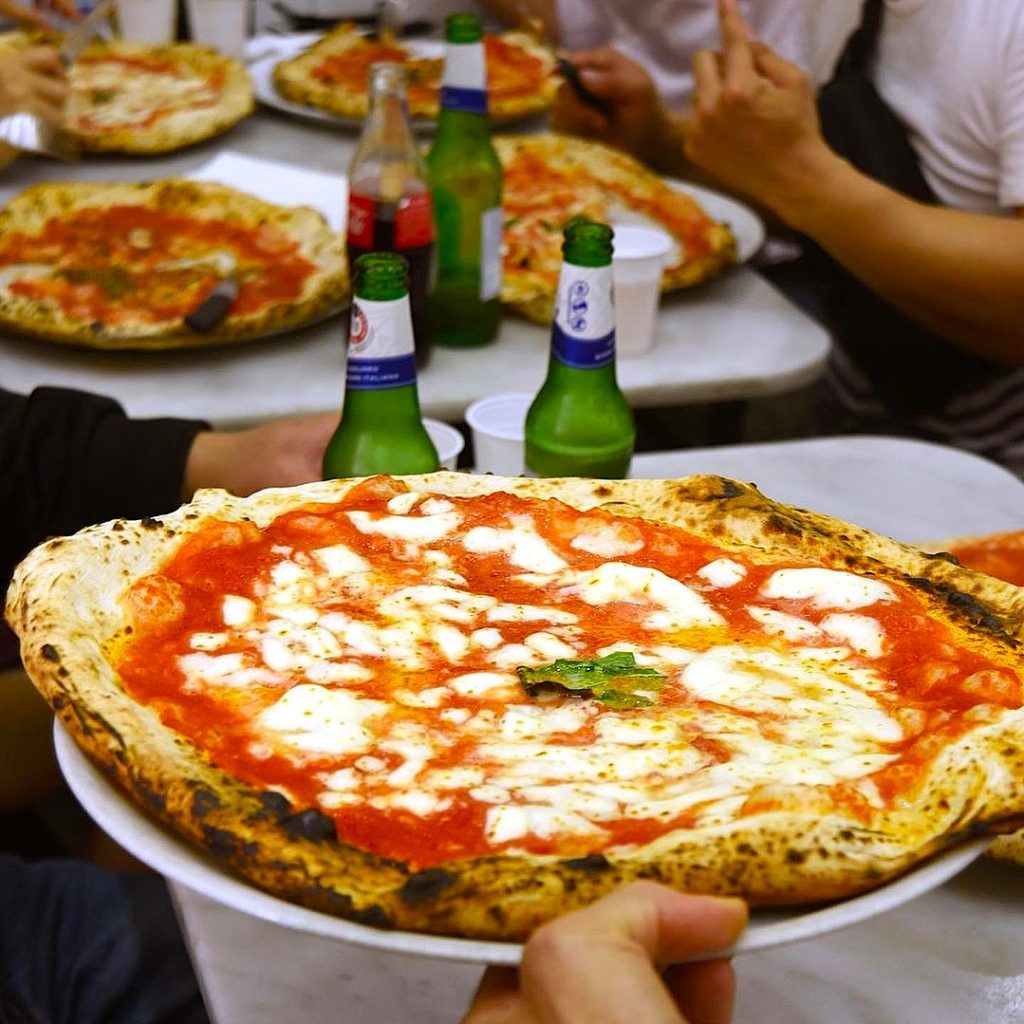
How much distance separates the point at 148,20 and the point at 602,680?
3332mm

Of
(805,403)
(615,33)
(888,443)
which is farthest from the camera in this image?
(615,33)

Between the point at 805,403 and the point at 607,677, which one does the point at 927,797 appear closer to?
the point at 607,677

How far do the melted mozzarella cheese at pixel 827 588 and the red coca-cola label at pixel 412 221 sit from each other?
1.05 metres

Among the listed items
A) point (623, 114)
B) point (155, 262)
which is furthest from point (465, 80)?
point (623, 114)

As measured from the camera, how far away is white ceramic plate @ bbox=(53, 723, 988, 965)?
2.51ft

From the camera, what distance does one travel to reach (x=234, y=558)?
1152 mm

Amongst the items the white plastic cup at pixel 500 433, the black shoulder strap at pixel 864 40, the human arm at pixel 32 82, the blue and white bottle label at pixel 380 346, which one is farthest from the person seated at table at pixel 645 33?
the blue and white bottle label at pixel 380 346

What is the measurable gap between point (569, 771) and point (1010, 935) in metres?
0.44

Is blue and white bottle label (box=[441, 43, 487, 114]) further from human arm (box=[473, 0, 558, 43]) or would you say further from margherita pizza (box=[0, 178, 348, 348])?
human arm (box=[473, 0, 558, 43])

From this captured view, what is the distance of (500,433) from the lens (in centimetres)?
173

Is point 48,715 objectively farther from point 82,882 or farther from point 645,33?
point 645,33

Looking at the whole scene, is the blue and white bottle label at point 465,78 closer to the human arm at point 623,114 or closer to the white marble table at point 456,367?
the white marble table at point 456,367

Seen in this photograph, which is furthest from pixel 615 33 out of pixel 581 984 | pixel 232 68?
pixel 581 984

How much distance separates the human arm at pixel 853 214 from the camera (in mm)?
2238
